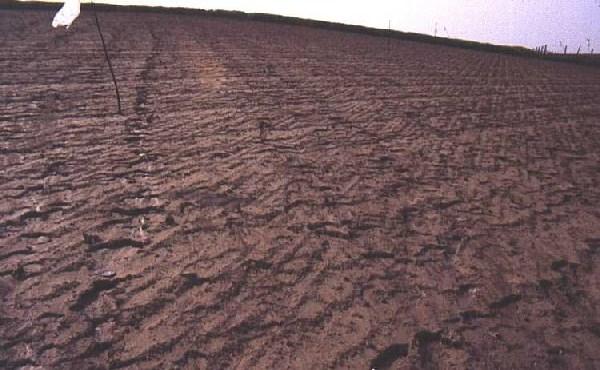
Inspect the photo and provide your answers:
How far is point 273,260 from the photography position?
10.5ft

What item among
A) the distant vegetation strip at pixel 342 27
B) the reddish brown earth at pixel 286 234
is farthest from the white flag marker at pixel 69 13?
the distant vegetation strip at pixel 342 27

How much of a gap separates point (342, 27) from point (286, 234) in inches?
985

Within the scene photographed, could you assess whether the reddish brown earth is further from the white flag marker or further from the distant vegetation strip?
the distant vegetation strip

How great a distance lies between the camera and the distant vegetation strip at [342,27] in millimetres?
22953

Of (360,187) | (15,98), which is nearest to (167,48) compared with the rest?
(15,98)

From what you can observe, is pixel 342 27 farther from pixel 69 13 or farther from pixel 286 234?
pixel 286 234

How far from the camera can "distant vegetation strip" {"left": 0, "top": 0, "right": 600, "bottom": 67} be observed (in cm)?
2295

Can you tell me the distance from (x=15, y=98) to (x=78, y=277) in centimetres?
516

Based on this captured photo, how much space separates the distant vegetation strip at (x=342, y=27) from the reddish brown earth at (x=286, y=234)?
18625mm

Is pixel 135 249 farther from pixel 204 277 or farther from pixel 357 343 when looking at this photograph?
pixel 357 343

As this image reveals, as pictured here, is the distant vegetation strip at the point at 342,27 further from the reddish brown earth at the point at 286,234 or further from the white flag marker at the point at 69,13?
the white flag marker at the point at 69,13

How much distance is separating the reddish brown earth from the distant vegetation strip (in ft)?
61.1

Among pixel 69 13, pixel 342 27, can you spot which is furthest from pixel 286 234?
pixel 342 27

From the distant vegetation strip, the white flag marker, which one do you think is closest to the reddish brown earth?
the white flag marker
